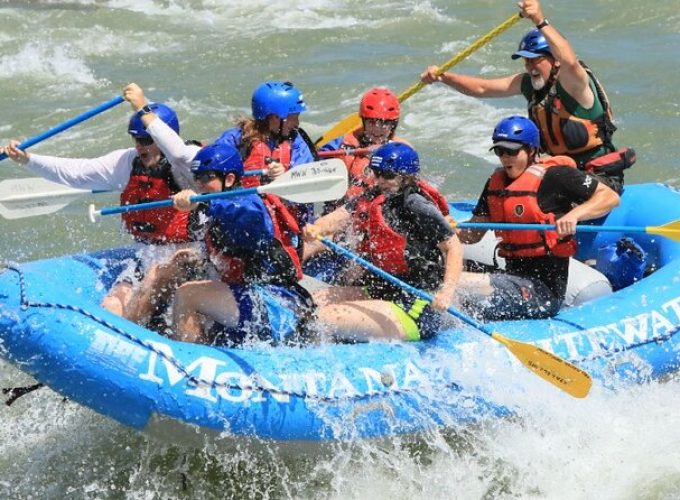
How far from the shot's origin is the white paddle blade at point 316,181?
501cm

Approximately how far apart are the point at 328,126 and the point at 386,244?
21.4 feet

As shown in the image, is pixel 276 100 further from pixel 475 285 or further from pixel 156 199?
pixel 475 285

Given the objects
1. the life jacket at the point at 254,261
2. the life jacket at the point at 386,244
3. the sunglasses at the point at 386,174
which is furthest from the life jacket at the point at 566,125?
the life jacket at the point at 254,261

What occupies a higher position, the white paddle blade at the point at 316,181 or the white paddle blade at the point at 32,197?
the white paddle blade at the point at 316,181

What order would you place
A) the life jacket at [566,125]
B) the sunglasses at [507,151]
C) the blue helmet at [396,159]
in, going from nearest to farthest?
1. the blue helmet at [396,159]
2. the sunglasses at [507,151]
3. the life jacket at [566,125]

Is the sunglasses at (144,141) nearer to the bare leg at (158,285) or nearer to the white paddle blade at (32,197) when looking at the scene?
the white paddle blade at (32,197)

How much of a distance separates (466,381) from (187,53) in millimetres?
10376

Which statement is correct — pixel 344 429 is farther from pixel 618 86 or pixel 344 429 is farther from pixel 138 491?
pixel 618 86

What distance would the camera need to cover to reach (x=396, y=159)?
5188 millimetres

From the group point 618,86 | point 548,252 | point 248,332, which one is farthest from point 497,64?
point 248,332

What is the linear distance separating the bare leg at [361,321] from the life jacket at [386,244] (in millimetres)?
203

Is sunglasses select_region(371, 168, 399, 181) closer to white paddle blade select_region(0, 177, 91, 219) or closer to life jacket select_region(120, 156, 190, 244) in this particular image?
life jacket select_region(120, 156, 190, 244)

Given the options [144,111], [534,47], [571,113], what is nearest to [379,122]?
[534,47]

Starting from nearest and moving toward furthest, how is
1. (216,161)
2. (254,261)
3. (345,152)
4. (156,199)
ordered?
(216,161) → (254,261) → (156,199) → (345,152)
